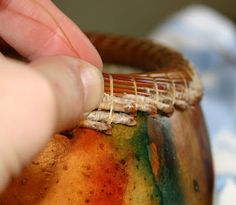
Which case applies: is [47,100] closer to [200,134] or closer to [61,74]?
[61,74]

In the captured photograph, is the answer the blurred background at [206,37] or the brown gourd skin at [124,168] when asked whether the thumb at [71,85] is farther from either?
the blurred background at [206,37]

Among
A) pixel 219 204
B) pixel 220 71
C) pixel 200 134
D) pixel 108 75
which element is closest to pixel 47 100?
pixel 108 75

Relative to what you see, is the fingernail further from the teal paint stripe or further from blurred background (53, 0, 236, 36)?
blurred background (53, 0, 236, 36)

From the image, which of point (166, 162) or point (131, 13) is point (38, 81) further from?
point (131, 13)

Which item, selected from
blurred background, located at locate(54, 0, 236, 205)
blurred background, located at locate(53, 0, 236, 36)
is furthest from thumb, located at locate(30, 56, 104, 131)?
blurred background, located at locate(53, 0, 236, 36)

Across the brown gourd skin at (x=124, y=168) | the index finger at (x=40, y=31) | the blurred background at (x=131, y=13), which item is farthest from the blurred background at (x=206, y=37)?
the index finger at (x=40, y=31)

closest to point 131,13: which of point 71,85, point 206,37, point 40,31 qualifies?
point 206,37
